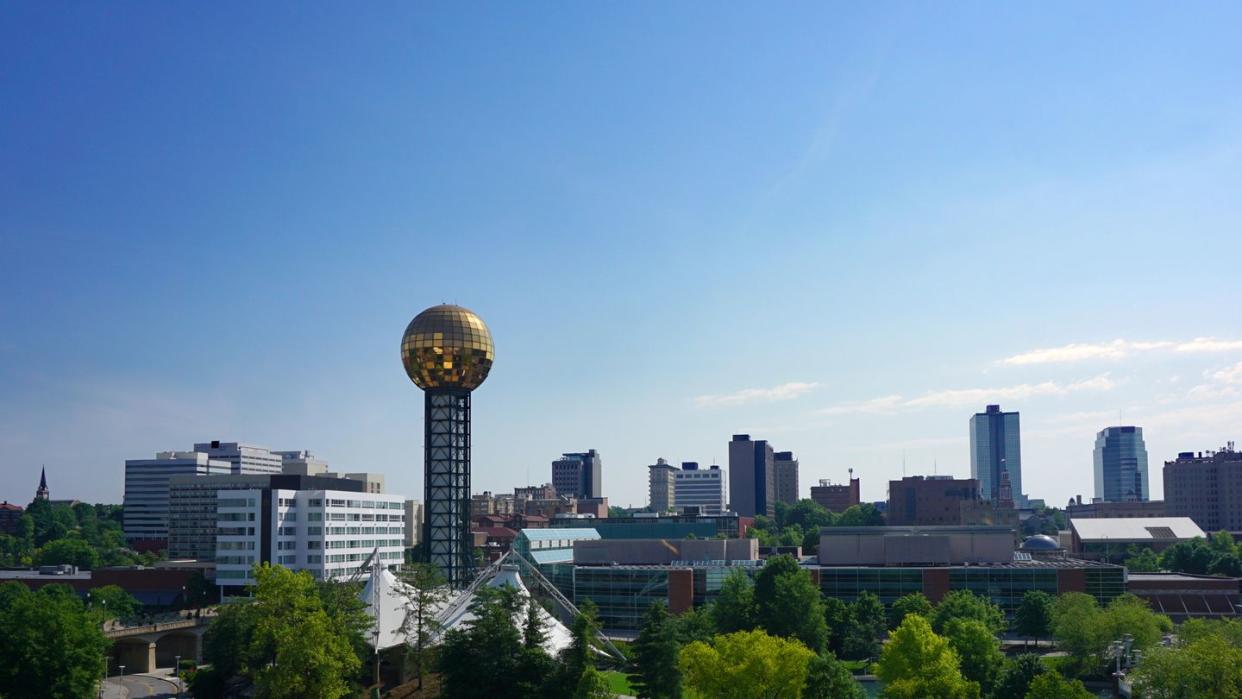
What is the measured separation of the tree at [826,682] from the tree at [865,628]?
32.8 m

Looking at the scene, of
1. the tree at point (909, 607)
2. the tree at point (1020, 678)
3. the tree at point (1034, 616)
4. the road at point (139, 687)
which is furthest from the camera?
the tree at point (1034, 616)

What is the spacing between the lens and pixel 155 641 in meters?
95.9

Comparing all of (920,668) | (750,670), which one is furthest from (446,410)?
(920,668)

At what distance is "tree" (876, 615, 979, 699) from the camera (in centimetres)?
5538

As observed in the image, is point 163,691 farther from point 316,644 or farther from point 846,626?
point 846,626

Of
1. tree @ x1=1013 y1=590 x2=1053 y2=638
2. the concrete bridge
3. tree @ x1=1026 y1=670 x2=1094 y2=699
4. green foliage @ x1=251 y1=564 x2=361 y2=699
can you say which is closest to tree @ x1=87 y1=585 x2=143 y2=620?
the concrete bridge

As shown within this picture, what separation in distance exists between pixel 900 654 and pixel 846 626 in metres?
30.5

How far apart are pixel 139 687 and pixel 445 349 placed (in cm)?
3965

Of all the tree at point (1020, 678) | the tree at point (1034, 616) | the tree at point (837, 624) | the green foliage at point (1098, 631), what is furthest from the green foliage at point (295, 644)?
the tree at point (1034, 616)

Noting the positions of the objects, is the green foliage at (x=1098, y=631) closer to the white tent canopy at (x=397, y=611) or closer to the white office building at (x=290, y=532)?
the white tent canopy at (x=397, y=611)

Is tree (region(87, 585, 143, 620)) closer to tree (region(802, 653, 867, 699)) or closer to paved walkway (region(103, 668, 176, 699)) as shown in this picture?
paved walkway (region(103, 668, 176, 699))

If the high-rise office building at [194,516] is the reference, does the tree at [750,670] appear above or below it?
below

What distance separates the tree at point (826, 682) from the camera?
5478cm

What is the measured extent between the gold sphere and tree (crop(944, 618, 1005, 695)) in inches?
2168
